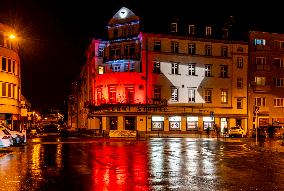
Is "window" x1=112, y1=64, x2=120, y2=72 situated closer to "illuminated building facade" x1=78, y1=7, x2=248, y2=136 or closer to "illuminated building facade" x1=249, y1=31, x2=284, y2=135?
"illuminated building facade" x1=78, y1=7, x2=248, y2=136

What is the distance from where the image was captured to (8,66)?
57688 mm

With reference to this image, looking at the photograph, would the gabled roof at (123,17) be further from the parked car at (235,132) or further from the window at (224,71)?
the parked car at (235,132)

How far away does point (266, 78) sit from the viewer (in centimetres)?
7094

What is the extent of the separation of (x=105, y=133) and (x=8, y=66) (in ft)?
53.3

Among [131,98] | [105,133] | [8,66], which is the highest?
[8,66]

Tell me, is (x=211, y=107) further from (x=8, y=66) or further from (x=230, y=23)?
(x=8, y=66)

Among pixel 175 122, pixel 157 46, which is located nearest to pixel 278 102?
pixel 175 122

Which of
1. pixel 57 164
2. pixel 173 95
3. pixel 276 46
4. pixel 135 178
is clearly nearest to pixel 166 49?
pixel 173 95

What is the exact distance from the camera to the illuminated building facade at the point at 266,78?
7031 centimetres

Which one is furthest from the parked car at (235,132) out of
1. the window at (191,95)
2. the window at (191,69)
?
the window at (191,69)

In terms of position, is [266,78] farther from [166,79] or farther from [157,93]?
[157,93]

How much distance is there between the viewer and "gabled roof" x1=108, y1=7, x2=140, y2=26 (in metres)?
65.2

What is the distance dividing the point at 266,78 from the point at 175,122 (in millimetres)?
16498

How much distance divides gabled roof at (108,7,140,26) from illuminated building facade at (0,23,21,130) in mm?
14543
